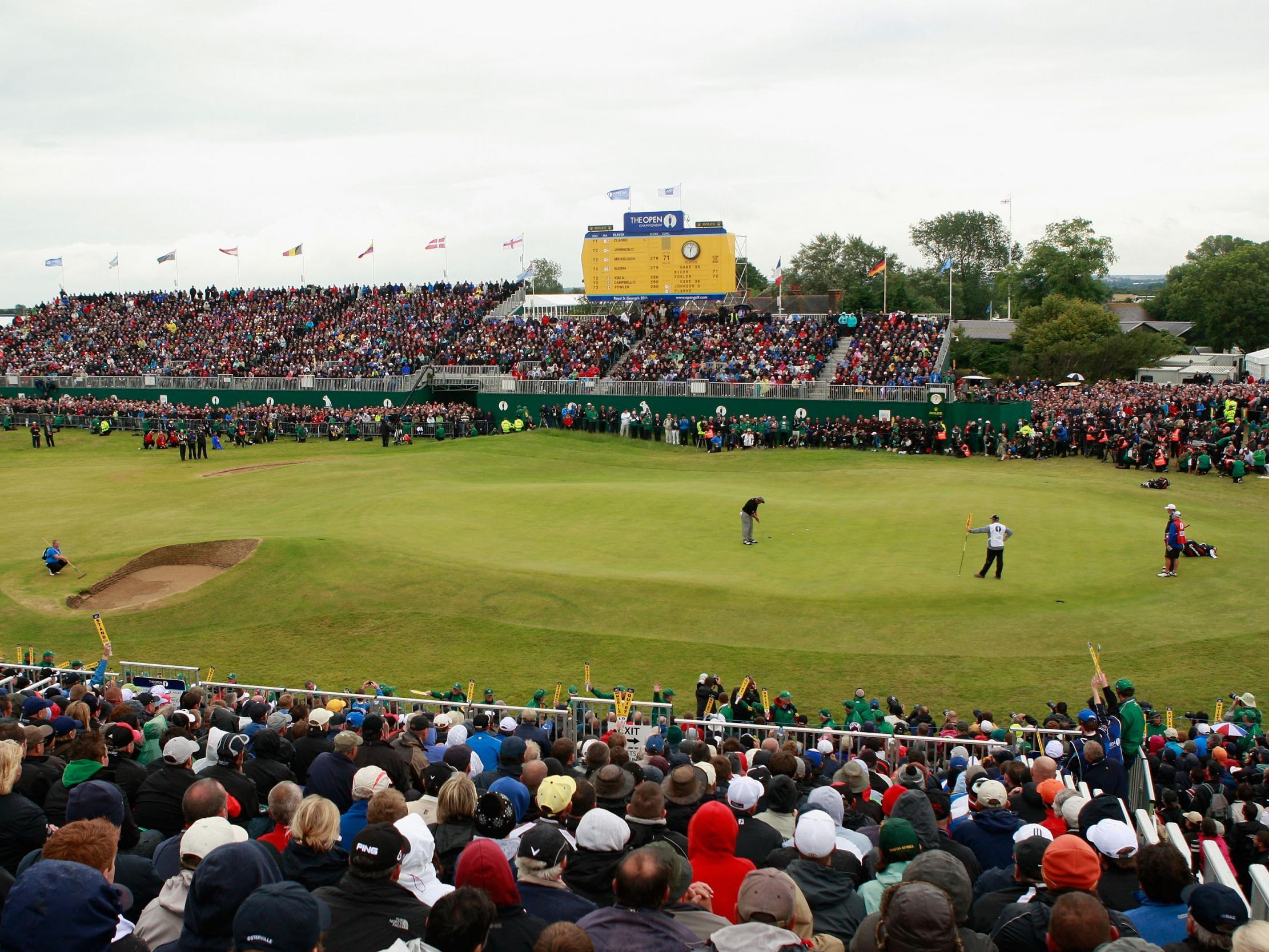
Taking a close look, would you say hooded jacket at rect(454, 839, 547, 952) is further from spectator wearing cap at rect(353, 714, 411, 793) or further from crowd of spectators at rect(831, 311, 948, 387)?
crowd of spectators at rect(831, 311, 948, 387)

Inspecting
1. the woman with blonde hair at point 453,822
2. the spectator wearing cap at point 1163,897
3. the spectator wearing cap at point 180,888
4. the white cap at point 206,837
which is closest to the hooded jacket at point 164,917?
the spectator wearing cap at point 180,888

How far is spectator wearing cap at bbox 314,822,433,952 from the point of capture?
18.6ft

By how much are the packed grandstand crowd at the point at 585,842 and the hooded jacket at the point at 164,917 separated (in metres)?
0.02

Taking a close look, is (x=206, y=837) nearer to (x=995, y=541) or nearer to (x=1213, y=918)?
(x=1213, y=918)

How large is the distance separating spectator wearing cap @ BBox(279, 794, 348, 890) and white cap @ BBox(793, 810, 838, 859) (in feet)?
9.66

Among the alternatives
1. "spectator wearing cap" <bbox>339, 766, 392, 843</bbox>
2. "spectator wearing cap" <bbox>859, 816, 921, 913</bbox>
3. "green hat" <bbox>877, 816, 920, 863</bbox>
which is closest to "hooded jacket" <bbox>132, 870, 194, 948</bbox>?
"spectator wearing cap" <bbox>339, 766, 392, 843</bbox>

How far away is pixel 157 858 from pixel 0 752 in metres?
1.45

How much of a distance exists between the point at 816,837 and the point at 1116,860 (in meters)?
2.27

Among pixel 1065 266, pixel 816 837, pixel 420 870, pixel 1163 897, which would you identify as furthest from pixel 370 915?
pixel 1065 266

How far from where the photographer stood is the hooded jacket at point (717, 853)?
651 cm

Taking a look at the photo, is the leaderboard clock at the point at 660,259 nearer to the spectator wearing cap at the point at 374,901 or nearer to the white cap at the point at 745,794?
the white cap at the point at 745,794

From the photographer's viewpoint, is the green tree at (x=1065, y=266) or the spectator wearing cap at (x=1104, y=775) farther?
the green tree at (x=1065, y=266)

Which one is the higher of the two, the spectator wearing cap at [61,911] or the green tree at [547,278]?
the green tree at [547,278]

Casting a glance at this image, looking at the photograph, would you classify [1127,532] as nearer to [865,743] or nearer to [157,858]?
[865,743]
